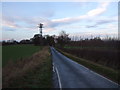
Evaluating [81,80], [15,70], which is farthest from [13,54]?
[81,80]

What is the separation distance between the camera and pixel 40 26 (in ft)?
208

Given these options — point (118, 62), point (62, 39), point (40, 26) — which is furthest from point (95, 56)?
point (62, 39)

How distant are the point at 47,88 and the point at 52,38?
131 meters

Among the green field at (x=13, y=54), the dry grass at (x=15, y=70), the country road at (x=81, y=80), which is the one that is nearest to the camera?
the country road at (x=81, y=80)

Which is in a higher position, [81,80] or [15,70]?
[81,80]

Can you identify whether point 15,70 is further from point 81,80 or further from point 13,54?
point 13,54

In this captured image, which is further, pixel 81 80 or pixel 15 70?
pixel 15 70

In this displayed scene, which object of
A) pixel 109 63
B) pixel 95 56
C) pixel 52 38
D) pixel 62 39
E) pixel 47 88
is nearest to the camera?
pixel 47 88

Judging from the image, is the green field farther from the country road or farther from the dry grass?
the country road

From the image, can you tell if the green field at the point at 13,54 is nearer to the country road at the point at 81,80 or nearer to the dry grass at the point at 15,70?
the dry grass at the point at 15,70

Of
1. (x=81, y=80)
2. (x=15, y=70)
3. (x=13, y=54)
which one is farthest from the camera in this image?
(x=13, y=54)

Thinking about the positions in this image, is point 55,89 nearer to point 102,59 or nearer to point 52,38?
point 102,59

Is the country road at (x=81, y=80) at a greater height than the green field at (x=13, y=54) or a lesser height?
greater

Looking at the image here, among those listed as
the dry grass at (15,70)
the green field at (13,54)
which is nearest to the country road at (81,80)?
the dry grass at (15,70)
